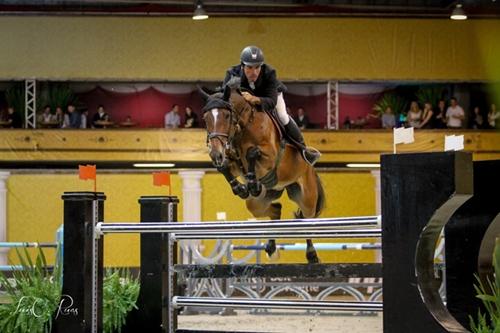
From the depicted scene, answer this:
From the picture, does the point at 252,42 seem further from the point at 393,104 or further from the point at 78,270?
the point at 78,270

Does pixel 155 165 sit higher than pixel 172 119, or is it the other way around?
pixel 172 119

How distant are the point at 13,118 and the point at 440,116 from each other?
9.17 m

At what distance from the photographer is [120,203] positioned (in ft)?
61.7

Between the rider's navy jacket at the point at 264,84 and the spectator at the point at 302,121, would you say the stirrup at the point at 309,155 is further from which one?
the spectator at the point at 302,121

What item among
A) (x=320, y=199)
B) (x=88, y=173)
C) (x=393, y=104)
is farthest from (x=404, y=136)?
(x=393, y=104)

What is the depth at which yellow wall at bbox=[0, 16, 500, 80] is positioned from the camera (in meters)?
19.4

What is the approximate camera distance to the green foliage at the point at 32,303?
550 cm

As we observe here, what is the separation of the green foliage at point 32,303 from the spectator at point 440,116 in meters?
14.4

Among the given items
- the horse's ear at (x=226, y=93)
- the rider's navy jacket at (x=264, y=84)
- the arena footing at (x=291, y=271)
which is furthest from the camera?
the rider's navy jacket at (x=264, y=84)

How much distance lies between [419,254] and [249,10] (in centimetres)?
1723

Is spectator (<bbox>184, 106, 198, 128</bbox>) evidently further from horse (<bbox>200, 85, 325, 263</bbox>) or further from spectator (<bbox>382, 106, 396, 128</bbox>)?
horse (<bbox>200, 85, 325, 263</bbox>)

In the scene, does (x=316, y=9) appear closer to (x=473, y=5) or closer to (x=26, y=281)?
(x=473, y=5)

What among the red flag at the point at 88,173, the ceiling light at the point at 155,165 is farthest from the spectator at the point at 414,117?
the red flag at the point at 88,173

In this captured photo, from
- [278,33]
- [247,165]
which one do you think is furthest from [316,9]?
[247,165]
